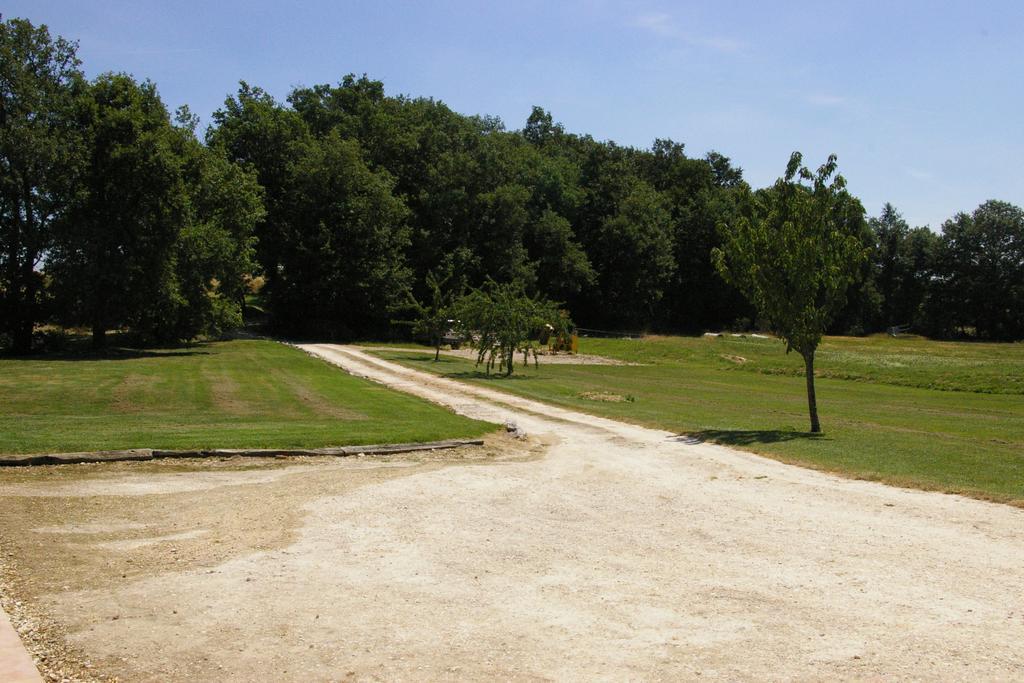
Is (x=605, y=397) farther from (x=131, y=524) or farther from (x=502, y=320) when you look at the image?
(x=131, y=524)

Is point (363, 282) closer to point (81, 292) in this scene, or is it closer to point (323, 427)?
point (81, 292)

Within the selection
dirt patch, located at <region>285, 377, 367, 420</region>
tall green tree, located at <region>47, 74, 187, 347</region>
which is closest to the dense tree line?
tall green tree, located at <region>47, 74, 187, 347</region>

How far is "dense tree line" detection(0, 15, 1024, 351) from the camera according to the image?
41281 mm

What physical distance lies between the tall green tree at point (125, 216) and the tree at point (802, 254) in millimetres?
32211

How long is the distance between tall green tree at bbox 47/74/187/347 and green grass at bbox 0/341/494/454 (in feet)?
22.5

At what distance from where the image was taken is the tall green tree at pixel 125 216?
132 feet

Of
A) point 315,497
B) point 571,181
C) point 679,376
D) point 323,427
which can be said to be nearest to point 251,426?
point 323,427

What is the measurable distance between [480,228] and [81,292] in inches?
1355

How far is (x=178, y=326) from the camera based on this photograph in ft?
151

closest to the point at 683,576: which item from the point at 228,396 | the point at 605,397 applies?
the point at 228,396

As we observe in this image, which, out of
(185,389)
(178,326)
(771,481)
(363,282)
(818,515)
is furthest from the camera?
(363,282)

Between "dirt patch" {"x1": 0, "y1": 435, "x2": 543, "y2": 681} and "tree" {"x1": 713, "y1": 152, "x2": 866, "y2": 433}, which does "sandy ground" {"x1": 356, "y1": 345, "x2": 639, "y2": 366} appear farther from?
"dirt patch" {"x1": 0, "y1": 435, "x2": 543, "y2": 681}

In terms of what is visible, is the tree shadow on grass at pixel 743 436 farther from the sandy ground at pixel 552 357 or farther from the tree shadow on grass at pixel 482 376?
the sandy ground at pixel 552 357

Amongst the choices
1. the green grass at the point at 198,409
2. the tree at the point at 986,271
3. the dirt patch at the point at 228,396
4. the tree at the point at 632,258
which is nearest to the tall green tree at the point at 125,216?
the green grass at the point at 198,409
